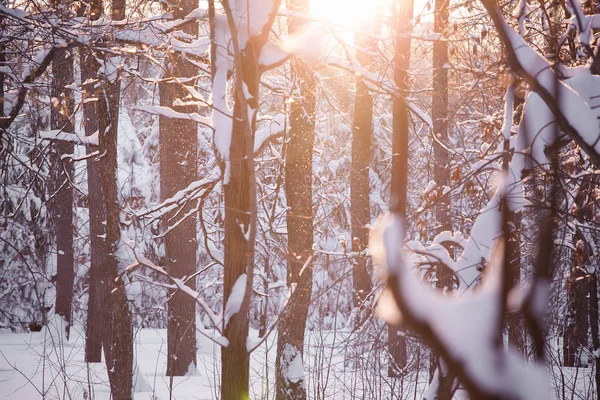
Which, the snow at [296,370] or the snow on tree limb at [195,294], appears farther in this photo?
the snow at [296,370]

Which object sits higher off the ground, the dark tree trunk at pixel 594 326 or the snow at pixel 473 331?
the snow at pixel 473 331

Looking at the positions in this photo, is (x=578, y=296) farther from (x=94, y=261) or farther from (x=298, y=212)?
(x=94, y=261)

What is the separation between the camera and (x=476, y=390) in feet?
9.14

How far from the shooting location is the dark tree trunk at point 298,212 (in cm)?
679

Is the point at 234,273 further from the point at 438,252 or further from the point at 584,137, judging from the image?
the point at 584,137

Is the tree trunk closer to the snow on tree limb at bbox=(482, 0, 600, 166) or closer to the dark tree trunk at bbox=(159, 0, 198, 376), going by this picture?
the snow on tree limb at bbox=(482, 0, 600, 166)

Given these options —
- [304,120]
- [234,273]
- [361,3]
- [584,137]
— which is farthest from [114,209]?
[584,137]

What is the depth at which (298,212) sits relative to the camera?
23.6ft

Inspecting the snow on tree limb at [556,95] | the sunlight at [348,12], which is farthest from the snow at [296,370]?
the snow on tree limb at [556,95]

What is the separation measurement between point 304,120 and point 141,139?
1790 cm

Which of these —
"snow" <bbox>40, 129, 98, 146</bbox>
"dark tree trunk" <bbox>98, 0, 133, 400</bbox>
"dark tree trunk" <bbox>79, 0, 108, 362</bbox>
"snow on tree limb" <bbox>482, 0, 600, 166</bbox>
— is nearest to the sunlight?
"snow on tree limb" <bbox>482, 0, 600, 166</bbox>

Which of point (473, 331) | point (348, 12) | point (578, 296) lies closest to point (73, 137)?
point (348, 12)

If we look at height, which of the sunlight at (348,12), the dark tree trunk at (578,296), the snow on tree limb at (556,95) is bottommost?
the dark tree trunk at (578,296)

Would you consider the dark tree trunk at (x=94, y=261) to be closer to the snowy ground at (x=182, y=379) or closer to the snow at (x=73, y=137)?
the snowy ground at (x=182, y=379)
